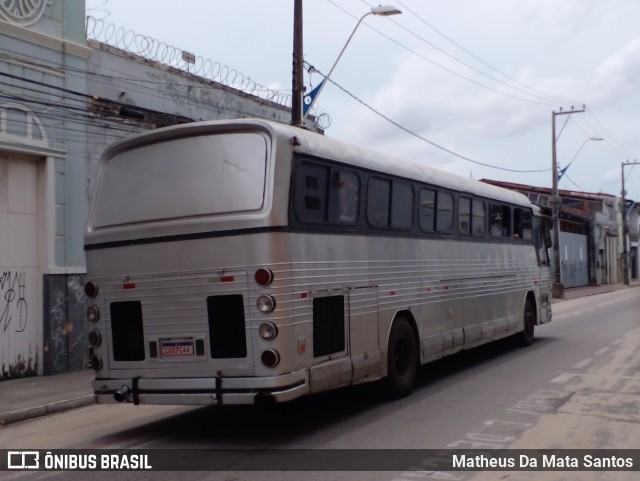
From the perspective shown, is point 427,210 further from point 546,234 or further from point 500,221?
point 546,234

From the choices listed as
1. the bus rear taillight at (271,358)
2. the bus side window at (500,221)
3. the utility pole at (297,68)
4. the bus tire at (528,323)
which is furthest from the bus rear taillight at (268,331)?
the bus tire at (528,323)

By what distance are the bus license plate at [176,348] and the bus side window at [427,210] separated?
14.6ft

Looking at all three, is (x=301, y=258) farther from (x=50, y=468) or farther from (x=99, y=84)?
(x=99, y=84)

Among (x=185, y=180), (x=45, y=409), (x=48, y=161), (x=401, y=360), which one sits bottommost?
(x=45, y=409)

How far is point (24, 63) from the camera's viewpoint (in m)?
12.7

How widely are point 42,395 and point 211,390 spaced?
16.5 ft

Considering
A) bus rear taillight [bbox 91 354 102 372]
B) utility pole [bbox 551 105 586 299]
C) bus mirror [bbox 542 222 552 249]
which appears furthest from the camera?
utility pole [bbox 551 105 586 299]

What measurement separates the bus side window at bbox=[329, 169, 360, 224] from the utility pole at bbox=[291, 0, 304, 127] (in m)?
6.23

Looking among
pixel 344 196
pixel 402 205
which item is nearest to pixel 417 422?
pixel 344 196

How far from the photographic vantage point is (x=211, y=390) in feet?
23.9

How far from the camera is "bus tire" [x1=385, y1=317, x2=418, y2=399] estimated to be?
9453 millimetres

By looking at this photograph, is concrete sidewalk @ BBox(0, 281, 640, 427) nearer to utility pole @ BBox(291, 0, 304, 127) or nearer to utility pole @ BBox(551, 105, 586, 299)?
utility pole @ BBox(291, 0, 304, 127)

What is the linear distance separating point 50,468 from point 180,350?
1.69 m

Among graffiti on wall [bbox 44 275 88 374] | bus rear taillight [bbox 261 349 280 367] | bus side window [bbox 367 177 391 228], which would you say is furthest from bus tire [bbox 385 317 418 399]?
graffiti on wall [bbox 44 275 88 374]
